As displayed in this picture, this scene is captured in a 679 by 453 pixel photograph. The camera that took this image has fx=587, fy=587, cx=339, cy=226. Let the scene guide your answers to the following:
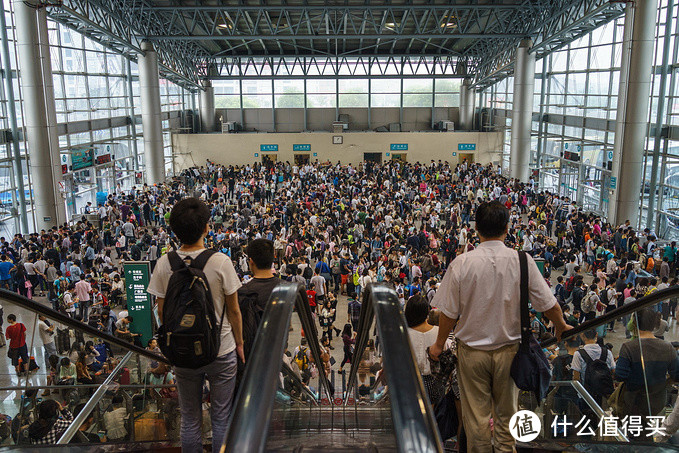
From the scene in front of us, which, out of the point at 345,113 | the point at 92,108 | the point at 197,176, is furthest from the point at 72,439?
the point at 345,113

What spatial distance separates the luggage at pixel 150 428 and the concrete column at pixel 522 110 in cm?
2639

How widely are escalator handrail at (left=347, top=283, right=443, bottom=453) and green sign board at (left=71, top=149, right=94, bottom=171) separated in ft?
77.5

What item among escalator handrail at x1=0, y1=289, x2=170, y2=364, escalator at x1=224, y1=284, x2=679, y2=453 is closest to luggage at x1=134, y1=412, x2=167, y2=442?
escalator handrail at x1=0, y1=289, x2=170, y2=364

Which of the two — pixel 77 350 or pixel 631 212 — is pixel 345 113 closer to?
pixel 631 212

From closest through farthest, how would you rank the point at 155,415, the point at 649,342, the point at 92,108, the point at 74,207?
1. the point at 649,342
2. the point at 155,415
3. the point at 74,207
4. the point at 92,108

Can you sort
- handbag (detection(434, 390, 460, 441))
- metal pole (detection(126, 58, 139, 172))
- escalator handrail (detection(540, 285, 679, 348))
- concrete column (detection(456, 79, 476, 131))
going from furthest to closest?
concrete column (detection(456, 79, 476, 131)) < metal pole (detection(126, 58, 139, 172)) < handbag (detection(434, 390, 460, 441)) < escalator handrail (detection(540, 285, 679, 348))

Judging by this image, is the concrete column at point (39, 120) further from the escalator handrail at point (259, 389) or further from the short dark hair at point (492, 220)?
the escalator handrail at point (259, 389)

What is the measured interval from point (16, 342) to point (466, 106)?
40.8 m

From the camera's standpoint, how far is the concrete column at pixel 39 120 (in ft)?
54.2

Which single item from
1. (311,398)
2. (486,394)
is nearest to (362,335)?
(486,394)

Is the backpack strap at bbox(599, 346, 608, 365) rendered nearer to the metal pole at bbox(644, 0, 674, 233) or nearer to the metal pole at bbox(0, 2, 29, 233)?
the metal pole at bbox(644, 0, 674, 233)

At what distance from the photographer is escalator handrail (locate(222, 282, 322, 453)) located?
1.45m

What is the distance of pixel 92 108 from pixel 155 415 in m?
24.6

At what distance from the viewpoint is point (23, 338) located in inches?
202
